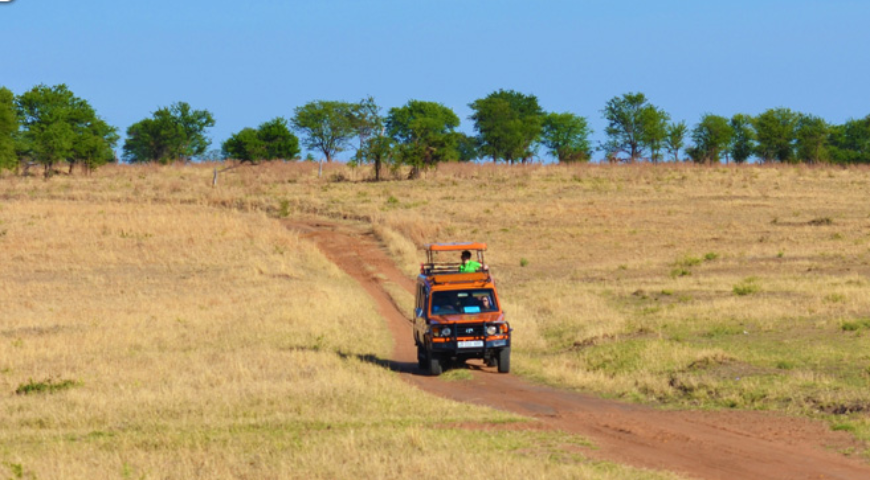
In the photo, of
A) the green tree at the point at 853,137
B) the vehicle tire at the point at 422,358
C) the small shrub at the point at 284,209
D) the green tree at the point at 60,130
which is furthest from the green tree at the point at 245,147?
the vehicle tire at the point at 422,358

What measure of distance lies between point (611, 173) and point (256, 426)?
59200mm

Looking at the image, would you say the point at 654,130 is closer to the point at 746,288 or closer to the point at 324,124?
the point at 324,124

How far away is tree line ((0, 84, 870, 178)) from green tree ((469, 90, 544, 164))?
0.37ft

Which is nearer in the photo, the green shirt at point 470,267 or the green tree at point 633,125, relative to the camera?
the green shirt at point 470,267

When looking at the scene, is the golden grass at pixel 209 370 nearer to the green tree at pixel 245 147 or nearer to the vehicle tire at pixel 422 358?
the vehicle tire at pixel 422 358

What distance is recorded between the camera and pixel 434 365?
20.8 m

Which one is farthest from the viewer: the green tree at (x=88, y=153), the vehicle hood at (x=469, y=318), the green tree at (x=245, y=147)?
the green tree at (x=245, y=147)

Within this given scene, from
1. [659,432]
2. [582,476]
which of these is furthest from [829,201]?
[582,476]

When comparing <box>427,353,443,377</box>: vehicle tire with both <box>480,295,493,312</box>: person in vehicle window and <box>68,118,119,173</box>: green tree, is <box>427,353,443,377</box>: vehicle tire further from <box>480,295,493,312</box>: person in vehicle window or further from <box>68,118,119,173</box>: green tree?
<box>68,118,119,173</box>: green tree

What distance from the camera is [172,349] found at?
23.4 metres

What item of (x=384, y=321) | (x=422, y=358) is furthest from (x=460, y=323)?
(x=384, y=321)

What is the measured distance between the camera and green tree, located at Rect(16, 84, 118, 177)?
75.9 metres

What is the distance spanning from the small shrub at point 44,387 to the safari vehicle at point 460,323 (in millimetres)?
6718

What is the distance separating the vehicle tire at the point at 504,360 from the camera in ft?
68.4
